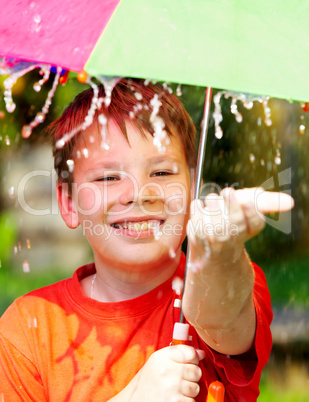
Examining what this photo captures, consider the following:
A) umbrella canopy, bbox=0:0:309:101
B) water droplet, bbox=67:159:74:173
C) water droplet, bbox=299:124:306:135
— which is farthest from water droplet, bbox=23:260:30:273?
umbrella canopy, bbox=0:0:309:101

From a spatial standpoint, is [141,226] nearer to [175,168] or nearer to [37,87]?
[175,168]

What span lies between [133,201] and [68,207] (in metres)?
0.31

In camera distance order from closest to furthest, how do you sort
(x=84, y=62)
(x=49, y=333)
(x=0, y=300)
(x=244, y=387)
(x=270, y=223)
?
(x=84, y=62) → (x=244, y=387) → (x=49, y=333) → (x=0, y=300) → (x=270, y=223)

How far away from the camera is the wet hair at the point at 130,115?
1488mm

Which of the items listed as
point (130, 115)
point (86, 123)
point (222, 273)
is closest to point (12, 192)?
point (86, 123)

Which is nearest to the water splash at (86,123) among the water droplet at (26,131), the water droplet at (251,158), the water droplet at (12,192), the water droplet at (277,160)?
the water droplet at (26,131)

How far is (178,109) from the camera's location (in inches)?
63.7

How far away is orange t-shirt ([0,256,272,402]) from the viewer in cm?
138

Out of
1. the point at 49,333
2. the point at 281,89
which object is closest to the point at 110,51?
the point at 281,89

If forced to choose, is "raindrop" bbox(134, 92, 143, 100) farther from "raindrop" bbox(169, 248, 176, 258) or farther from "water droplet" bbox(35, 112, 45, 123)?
"water droplet" bbox(35, 112, 45, 123)

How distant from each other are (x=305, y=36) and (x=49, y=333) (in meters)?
0.96

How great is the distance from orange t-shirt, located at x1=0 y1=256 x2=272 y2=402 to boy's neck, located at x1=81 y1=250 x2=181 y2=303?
3 centimetres

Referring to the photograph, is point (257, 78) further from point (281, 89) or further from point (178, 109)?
point (178, 109)

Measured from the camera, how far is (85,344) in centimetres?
145
